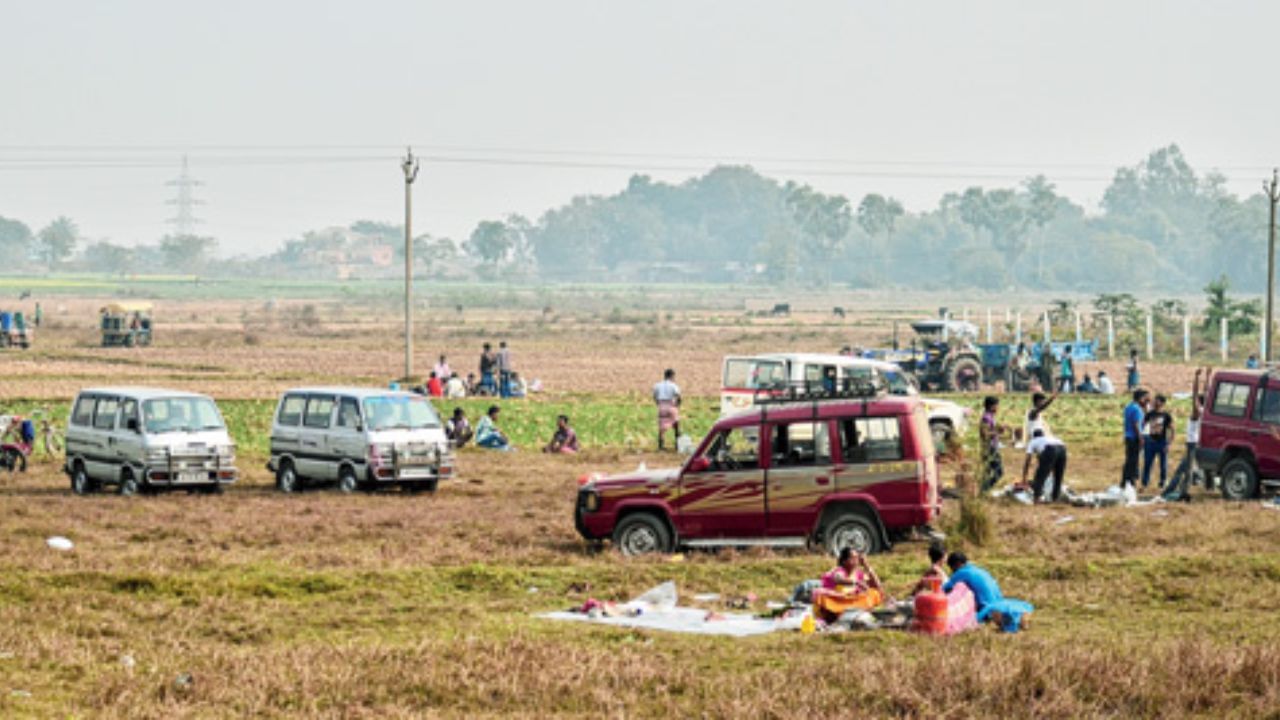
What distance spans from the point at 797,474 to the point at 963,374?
1276 inches

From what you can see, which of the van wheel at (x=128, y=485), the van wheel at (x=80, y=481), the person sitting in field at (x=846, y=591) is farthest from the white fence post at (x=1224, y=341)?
the person sitting in field at (x=846, y=591)

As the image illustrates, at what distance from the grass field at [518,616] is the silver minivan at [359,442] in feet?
2.04

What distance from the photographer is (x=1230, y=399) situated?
28.9m

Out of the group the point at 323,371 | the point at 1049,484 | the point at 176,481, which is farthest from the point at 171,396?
the point at 323,371

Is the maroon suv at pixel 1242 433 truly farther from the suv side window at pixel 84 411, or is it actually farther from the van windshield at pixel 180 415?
the suv side window at pixel 84 411

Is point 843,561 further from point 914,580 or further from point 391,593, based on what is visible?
point 391,593

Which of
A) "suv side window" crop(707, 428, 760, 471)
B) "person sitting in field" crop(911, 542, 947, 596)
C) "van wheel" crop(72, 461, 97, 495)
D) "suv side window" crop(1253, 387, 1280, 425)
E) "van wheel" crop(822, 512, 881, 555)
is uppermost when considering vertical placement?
"suv side window" crop(1253, 387, 1280, 425)

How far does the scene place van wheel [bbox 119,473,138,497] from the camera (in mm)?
29641

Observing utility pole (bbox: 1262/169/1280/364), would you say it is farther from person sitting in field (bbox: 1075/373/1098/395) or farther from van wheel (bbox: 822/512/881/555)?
van wheel (bbox: 822/512/881/555)

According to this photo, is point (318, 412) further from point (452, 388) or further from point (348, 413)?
point (452, 388)

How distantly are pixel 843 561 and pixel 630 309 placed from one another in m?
145

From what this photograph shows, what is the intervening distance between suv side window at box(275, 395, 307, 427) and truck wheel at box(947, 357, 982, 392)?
26494 millimetres

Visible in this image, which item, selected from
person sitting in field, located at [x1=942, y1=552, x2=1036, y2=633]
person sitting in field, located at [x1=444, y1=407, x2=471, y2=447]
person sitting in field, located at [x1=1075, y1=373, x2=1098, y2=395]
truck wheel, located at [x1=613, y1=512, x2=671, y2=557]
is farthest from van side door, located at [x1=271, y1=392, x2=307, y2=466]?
person sitting in field, located at [x1=1075, y1=373, x2=1098, y2=395]

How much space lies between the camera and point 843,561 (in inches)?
715
